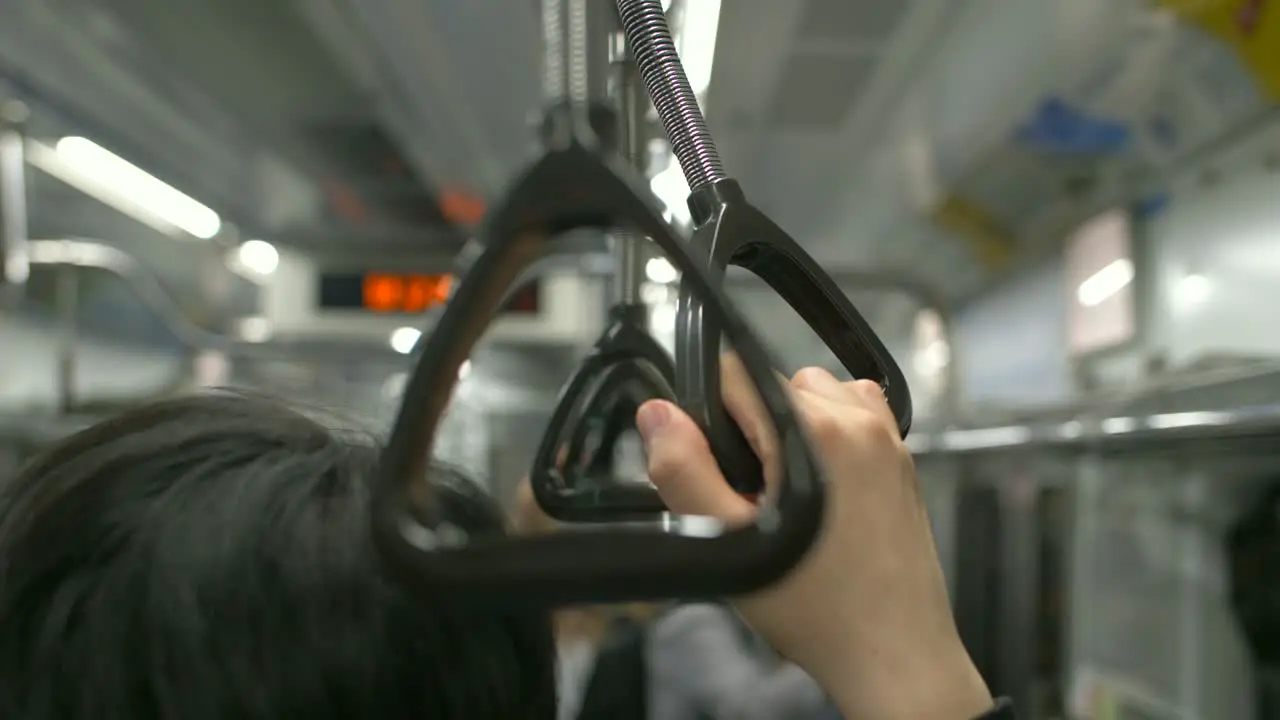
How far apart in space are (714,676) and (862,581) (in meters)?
1.15

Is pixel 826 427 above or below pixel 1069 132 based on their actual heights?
below

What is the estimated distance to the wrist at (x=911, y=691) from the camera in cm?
35

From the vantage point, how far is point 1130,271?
2102 millimetres

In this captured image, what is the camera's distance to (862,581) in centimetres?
A: 34

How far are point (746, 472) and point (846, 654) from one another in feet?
0.31

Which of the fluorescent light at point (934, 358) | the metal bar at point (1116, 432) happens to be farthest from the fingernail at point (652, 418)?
the fluorescent light at point (934, 358)

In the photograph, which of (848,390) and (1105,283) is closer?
(848,390)

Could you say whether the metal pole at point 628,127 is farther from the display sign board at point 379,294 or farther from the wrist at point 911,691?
the display sign board at point 379,294

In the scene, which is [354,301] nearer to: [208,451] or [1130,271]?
[1130,271]

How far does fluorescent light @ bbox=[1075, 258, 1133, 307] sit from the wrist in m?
1.97

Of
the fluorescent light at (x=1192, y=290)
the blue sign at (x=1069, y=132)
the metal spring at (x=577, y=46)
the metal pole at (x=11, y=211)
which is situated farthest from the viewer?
the blue sign at (x=1069, y=132)

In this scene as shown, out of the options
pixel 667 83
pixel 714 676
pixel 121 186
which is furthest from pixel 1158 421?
pixel 121 186

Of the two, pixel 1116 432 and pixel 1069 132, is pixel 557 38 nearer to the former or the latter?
pixel 1116 432

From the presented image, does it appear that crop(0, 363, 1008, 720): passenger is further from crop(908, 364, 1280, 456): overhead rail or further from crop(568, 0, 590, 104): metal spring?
crop(908, 364, 1280, 456): overhead rail
